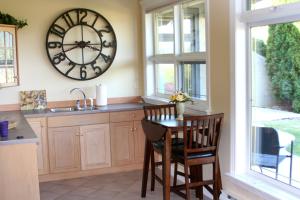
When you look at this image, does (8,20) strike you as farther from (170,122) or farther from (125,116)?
(170,122)

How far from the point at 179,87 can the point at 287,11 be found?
2.12 m

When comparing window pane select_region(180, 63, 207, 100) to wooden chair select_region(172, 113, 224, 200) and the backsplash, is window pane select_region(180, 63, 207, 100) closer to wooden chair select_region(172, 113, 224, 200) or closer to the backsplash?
wooden chair select_region(172, 113, 224, 200)

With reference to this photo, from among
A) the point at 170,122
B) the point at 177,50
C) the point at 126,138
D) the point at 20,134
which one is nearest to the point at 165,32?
the point at 177,50

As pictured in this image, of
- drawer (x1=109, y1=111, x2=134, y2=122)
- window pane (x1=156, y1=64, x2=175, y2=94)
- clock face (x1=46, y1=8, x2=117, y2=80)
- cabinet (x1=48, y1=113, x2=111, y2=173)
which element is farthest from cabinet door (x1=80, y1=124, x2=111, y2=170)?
window pane (x1=156, y1=64, x2=175, y2=94)

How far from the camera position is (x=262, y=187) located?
331 cm

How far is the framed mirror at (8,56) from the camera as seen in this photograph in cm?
464

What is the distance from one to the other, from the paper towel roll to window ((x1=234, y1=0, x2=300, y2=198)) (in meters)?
2.28

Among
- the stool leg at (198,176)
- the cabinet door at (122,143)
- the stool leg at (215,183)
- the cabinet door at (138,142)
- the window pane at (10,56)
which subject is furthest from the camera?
the cabinet door at (138,142)

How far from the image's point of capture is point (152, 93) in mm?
5719

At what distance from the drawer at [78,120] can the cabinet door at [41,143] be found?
0.10 m

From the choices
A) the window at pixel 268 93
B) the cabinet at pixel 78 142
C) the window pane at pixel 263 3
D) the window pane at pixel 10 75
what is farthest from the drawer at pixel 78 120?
the window pane at pixel 263 3

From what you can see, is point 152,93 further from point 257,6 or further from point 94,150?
point 257,6

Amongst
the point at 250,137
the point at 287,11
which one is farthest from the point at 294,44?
the point at 250,137

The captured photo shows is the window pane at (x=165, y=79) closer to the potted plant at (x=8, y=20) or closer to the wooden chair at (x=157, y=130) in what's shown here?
the wooden chair at (x=157, y=130)
